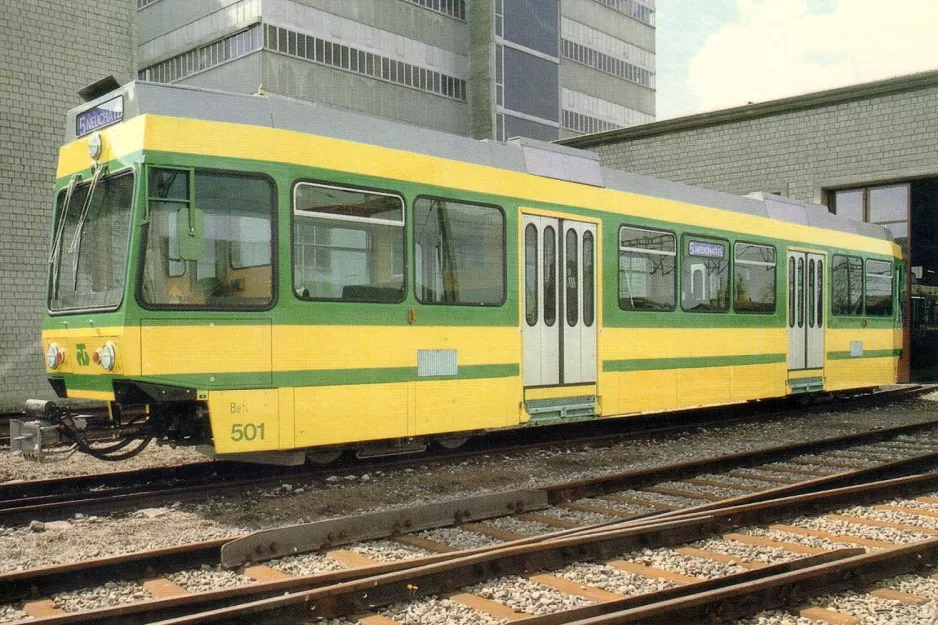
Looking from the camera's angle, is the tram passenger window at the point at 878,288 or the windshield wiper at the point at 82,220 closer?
the windshield wiper at the point at 82,220

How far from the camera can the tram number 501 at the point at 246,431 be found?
7254 mm

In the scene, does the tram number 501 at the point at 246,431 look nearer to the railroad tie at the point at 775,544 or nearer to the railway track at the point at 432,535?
the railway track at the point at 432,535

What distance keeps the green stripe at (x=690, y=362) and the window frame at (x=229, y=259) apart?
4.65 metres

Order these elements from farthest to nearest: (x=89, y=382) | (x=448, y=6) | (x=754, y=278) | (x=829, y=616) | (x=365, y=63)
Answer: (x=448, y=6) → (x=365, y=63) → (x=754, y=278) → (x=89, y=382) → (x=829, y=616)

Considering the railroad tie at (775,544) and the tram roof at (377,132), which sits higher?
the tram roof at (377,132)

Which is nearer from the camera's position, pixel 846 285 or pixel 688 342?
pixel 688 342

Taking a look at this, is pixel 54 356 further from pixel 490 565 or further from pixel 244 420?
pixel 490 565

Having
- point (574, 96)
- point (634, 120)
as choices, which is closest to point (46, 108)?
point (574, 96)

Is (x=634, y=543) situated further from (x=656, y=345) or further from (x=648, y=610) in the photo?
(x=656, y=345)

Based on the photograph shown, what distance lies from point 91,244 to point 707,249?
818 cm

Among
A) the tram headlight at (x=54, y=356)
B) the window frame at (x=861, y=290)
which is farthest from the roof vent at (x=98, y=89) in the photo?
the window frame at (x=861, y=290)

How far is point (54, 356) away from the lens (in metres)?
7.95

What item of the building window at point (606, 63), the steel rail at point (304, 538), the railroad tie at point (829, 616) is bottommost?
the railroad tie at point (829, 616)

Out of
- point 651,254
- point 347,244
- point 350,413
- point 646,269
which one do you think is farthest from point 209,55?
point 350,413
